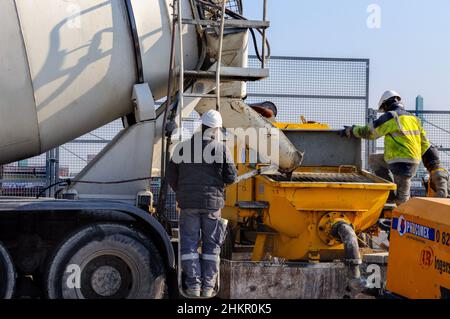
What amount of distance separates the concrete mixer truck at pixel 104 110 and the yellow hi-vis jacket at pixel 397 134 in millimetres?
1464

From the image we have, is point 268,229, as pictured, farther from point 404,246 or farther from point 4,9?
point 4,9

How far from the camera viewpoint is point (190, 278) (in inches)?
226

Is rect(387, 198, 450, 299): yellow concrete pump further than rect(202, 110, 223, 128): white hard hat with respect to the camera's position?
No

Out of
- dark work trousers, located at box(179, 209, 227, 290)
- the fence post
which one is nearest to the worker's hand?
dark work trousers, located at box(179, 209, 227, 290)

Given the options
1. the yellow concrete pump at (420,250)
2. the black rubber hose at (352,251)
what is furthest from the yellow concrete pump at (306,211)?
the yellow concrete pump at (420,250)

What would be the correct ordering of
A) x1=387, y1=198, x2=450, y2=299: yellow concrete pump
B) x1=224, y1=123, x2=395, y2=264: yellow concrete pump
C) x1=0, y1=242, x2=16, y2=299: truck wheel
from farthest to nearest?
x1=224, y1=123, x2=395, y2=264: yellow concrete pump < x1=0, y1=242, x2=16, y2=299: truck wheel < x1=387, y1=198, x2=450, y2=299: yellow concrete pump

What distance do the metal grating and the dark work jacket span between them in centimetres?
99

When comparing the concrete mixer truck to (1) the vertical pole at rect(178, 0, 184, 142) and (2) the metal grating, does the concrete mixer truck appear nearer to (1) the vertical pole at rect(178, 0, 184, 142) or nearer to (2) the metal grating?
(1) the vertical pole at rect(178, 0, 184, 142)

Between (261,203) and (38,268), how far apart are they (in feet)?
7.08

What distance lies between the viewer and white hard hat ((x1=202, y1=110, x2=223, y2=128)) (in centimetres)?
586

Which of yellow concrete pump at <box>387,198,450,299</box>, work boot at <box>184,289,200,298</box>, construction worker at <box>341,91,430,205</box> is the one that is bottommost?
work boot at <box>184,289,200,298</box>

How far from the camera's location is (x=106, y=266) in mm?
5727

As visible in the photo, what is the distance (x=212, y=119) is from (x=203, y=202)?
2.29 ft

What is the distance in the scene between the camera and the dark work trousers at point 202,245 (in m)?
5.76
